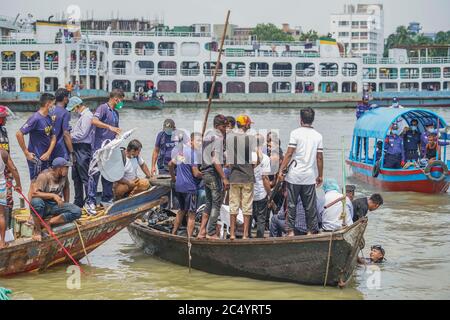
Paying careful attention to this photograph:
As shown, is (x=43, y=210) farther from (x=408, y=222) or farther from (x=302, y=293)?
Result: (x=408, y=222)

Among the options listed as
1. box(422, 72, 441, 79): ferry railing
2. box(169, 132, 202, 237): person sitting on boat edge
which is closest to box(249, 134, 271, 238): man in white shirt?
box(169, 132, 202, 237): person sitting on boat edge

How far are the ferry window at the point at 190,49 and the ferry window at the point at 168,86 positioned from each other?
11.2 feet

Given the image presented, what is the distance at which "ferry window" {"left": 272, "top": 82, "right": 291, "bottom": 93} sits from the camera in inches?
2906

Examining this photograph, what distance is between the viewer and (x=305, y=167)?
33.0ft

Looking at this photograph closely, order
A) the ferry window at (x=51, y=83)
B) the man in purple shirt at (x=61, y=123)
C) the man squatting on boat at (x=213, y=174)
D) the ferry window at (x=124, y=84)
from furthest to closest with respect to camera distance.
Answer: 1. the ferry window at (x=124, y=84)
2. the ferry window at (x=51, y=83)
3. the man in purple shirt at (x=61, y=123)
4. the man squatting on boat at (x=213, y=174)

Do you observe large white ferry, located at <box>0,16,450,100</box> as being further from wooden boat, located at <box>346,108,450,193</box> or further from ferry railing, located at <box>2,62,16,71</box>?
wooden boat, located at <box>346,108,450,193</box>

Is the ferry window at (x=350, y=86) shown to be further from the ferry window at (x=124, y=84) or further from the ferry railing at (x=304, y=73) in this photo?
the ferry window at (x=124, y=84)

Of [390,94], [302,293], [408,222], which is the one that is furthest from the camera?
[390,94]

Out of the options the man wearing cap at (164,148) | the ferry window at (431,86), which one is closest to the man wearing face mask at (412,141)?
the man wearing cap at (164,148)

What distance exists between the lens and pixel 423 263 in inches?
478

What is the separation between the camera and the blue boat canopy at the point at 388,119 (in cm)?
1952

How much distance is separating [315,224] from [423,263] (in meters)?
2.71

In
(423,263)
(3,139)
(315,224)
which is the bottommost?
(423,263)
